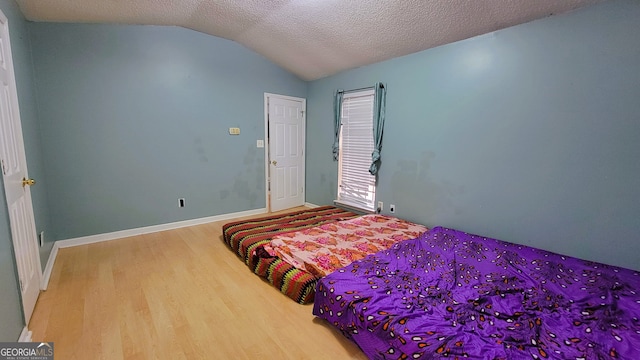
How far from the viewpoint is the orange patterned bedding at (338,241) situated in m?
2.29

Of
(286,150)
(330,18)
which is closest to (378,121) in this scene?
(330,18)

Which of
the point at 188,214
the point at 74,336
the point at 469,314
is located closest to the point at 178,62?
the point at 188,214

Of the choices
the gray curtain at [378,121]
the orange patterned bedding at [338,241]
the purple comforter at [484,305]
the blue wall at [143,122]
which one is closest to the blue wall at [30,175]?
the blue wall at [143,122]

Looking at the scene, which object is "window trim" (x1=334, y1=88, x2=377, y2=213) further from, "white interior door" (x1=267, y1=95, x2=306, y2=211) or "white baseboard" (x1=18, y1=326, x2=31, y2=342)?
"white baseboard" (x1=18, y1=326, x2=31, y2=342)

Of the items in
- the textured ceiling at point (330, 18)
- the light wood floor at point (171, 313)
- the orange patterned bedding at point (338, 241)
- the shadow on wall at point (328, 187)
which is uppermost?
the textured ceiling at point (330, 18)

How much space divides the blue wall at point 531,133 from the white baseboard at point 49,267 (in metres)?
3.66

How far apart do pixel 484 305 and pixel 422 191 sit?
1.73 metres

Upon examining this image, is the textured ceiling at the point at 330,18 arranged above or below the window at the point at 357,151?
above

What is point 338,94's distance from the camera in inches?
160

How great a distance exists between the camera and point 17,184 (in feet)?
5.90

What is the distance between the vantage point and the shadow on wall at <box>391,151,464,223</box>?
2973mm

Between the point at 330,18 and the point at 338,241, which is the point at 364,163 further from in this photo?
the point at 330,18

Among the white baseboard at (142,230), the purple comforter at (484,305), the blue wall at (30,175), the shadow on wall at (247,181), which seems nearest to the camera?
the purple comforter at (484,305)

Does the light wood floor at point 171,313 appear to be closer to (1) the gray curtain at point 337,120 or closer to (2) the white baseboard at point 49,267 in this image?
(2) the white baseboard at point 49,267
